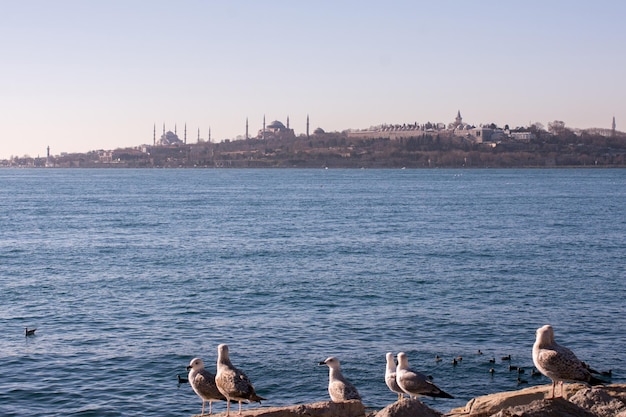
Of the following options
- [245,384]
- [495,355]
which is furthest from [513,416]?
[495,355]

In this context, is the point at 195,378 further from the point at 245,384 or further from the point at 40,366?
the point at 40,366

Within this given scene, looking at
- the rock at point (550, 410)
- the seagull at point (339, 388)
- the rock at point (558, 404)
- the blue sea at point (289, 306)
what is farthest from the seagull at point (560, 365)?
the blue sea at point (289, 306)

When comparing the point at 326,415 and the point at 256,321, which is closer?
the point at 326,415

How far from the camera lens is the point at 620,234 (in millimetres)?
45125

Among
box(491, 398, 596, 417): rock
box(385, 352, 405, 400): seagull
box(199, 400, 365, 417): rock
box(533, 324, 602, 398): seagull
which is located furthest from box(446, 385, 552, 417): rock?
box(491, 398, 596, 417): rock

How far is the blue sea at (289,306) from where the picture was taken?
16125 mm

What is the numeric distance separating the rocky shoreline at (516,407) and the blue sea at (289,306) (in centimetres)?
387

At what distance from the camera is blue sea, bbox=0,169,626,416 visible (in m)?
16.1

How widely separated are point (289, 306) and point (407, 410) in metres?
14.4

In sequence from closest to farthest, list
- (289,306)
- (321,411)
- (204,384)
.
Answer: (321,411)
(204,384)
(289,306)

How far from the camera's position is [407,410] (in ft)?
29.2

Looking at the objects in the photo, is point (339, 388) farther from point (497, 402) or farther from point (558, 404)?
point (558, 404)

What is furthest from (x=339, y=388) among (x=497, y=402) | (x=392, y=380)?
(x=497, y=402)

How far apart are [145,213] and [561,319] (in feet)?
149
